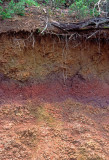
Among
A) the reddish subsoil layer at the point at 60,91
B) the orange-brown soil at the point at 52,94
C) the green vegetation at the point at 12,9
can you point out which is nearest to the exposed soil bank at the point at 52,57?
the orange-brown soil at the point at 52,94

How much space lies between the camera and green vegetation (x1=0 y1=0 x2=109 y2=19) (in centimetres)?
429

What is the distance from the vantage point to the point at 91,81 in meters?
4.88

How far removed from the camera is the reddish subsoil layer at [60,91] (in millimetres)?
4398

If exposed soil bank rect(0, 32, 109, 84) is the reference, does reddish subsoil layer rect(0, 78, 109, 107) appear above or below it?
below

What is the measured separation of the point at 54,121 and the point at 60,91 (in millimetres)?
767

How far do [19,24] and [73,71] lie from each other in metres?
1.69

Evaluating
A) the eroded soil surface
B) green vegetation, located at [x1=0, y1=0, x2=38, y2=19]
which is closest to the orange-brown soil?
the eroded soil surface

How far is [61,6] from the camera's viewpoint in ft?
17.4

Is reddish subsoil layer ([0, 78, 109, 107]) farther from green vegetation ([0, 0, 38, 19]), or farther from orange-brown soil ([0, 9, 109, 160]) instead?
green vegetation ([0, 0, 38, 19])

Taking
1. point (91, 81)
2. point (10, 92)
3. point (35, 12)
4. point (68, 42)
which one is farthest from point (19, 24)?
point (91, 81)

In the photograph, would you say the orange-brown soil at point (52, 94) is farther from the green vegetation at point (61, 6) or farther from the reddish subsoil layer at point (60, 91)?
the green vegetation at point (61, 6)

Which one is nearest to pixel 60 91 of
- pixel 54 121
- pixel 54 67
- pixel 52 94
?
pixel 52 94

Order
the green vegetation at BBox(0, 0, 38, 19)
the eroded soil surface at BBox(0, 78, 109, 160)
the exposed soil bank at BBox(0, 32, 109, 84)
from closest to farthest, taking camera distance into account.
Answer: the eroded soil surface at BBox(0, 78, 109, 160) < the green vegetation at BBox(0, 0, 38, 19) < the exposed soil bank at BBox(0, 32, 109, 84)

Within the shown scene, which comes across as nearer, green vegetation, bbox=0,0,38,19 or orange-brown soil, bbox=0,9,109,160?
orange-brown soil, bbox=0,9,109,160
